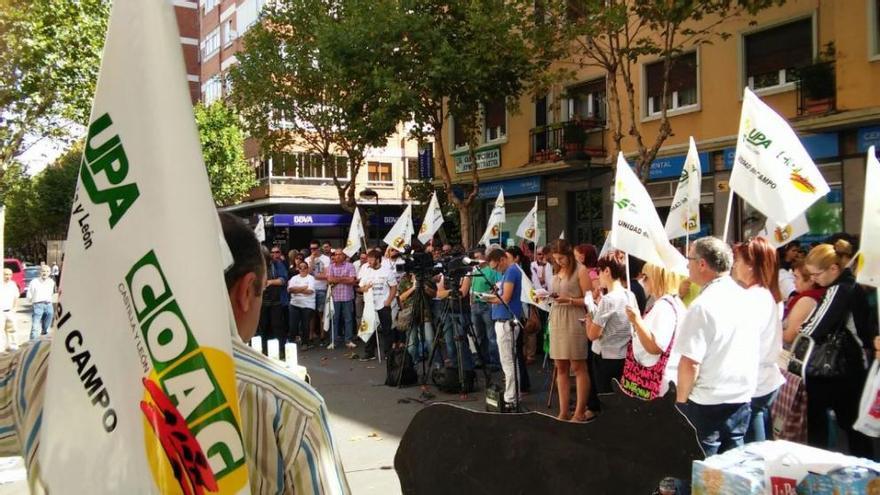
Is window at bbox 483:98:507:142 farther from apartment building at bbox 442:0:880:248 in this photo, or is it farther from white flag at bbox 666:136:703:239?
white flag at bbox 666:136:703:239

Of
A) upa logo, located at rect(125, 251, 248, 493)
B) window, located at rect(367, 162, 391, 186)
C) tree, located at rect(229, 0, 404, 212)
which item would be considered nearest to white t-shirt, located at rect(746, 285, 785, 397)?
upa logo, located at rect(125, 251, 248, 493)

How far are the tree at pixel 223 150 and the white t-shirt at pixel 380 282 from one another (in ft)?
85.4

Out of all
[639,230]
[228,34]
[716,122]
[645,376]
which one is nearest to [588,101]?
[716,122]

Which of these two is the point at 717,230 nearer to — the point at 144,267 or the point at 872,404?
the point at 872,404

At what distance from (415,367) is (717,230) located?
1093cm

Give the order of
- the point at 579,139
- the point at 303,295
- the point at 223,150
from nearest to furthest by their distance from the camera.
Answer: the point at 303,295, the point at 579,139, the point at 223,150

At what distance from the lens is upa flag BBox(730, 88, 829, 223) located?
5.37 meters

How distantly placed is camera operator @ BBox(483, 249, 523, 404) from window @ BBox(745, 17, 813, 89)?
10933mm

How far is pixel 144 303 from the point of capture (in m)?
1.11

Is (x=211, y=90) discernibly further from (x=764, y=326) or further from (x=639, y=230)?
(x=764, y=326)

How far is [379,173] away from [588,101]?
848 inches

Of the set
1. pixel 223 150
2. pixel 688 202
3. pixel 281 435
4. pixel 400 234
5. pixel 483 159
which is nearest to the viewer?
pixel 281 435

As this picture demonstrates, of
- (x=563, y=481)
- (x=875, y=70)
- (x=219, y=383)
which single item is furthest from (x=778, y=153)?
(x=875, y=70)

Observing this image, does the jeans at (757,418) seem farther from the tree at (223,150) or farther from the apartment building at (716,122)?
→ the tree at (223,150)
